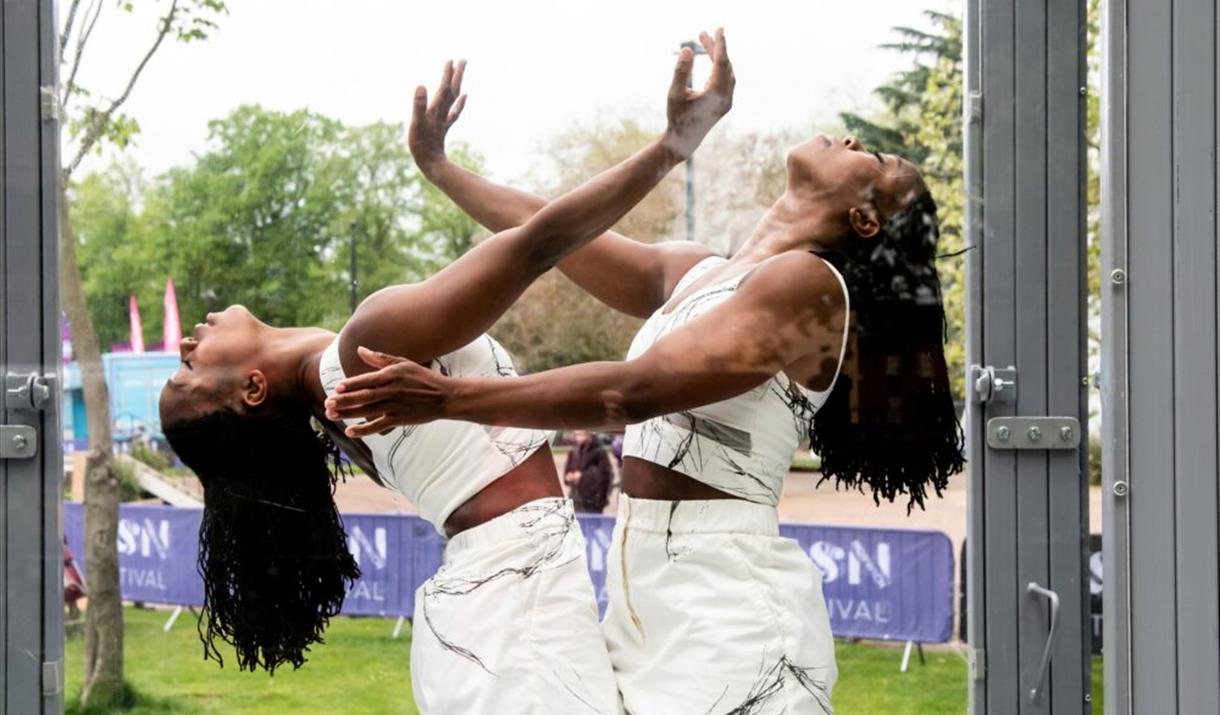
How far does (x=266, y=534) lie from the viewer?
200cm

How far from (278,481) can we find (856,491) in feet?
3.31

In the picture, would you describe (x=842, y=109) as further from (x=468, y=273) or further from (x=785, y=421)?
(x=468, y=273)

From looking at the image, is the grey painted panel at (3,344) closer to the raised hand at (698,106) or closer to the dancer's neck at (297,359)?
the dancer's neck at (297,359)

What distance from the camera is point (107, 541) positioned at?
2.07 meters

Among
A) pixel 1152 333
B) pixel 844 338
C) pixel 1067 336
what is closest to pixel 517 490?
pixel 844 338

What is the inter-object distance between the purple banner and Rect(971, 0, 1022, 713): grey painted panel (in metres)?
0.09

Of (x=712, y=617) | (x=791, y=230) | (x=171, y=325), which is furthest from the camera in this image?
(x=171, y=325)

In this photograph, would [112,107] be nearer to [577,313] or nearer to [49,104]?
[49,104]

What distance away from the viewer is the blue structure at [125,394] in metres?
2.01

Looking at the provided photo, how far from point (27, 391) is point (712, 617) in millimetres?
1289

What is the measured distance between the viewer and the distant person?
6.20 feet

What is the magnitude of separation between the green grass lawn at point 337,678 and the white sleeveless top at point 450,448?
0.28 m

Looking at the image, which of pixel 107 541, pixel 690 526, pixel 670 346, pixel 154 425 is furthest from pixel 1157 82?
pixel 107 541

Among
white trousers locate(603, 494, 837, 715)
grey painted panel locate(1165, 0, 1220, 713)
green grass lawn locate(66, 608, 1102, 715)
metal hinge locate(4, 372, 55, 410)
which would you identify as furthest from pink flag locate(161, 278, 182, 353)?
grey painted panel locate(1165, 0, 1220, 713)
